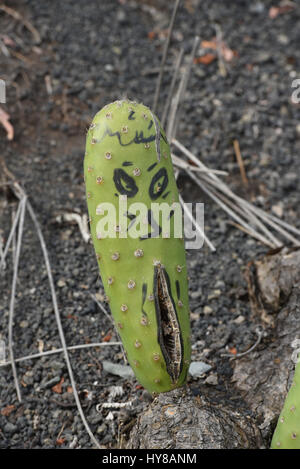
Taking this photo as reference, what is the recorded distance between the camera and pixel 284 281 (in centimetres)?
207

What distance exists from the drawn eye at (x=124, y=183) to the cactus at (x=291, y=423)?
1.86 feet

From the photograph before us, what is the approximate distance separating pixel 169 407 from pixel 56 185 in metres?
1.36

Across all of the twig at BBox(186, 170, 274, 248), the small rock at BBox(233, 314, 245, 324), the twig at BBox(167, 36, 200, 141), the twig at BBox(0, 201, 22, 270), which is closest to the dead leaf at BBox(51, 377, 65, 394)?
the twig at BBox(0, 201, 22, 270)

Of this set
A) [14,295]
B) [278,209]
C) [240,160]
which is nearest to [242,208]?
[278,209]

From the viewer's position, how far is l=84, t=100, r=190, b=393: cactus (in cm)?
148

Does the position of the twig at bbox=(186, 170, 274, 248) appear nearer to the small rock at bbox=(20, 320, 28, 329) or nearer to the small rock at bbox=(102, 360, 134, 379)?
the small rock at bbox=(102, 360, 134, 379)

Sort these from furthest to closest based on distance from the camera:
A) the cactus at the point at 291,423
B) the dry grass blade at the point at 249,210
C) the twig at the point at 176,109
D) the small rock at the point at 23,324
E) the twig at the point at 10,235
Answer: the twig at the point at 176,109, the dry grass blade at the point at 249,210, the twig at the point at 10,235, the small rock at the point at 23,324, the cactus at the point at 291,423

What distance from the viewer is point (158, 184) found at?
60.6 inches

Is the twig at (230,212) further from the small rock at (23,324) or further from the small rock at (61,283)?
the small rock at (23,324)

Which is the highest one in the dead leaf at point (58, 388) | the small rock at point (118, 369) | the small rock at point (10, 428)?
the small rock at point (118, 369)

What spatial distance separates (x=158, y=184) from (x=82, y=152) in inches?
52.9

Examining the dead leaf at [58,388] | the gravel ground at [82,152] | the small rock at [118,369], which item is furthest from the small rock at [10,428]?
the small rock at [118,369]

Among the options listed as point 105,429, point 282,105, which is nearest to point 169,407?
point 105,429

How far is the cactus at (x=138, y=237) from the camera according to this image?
1.48 m
